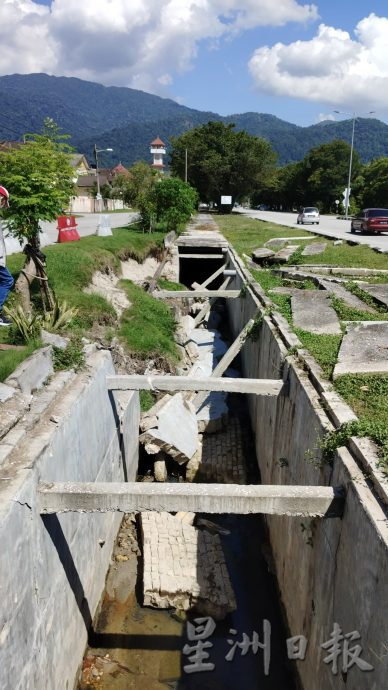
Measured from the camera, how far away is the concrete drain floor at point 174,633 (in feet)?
20.1

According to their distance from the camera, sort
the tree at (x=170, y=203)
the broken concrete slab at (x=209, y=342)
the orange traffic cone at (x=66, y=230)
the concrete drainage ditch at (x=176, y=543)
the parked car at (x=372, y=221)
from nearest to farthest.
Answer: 1. the concrete drainage ditch at (x=176, y=543)
2. the broken concrete slab at (x=209, y=342)
3. the orange traffic cone at (x=66, y=230)
4. the parked car at (x=372, y=221)
5. the tree at (x=170, y=203)

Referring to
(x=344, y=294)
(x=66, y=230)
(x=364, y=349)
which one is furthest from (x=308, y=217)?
(x=364, y=349)

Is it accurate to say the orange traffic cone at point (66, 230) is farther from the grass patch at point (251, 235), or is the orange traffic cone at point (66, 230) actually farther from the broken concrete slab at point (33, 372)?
the broken concrete slab at point (33, 372)

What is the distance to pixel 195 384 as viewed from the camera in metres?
7.78

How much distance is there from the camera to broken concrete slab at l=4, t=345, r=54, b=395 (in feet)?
19.0

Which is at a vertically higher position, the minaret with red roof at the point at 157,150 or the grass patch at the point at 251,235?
the minaret with red roof at the point at 157,150

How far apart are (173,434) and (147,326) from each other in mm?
4593

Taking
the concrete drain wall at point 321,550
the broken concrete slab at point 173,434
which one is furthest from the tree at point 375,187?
the concrete drain wall at point 321,550

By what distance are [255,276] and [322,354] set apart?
8129mm

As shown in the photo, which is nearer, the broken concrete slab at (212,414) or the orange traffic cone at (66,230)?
the broken concrete slab at (212,414)

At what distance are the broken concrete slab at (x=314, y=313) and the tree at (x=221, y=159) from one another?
43628 millimetres

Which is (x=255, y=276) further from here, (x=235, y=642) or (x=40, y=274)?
(x=235, y=642)

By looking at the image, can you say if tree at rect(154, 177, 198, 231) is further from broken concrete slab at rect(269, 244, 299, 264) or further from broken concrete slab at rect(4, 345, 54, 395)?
broken concrete slab at rect(4, 345, 54, 395)

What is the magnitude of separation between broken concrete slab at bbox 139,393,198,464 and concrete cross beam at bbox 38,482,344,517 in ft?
15.9
